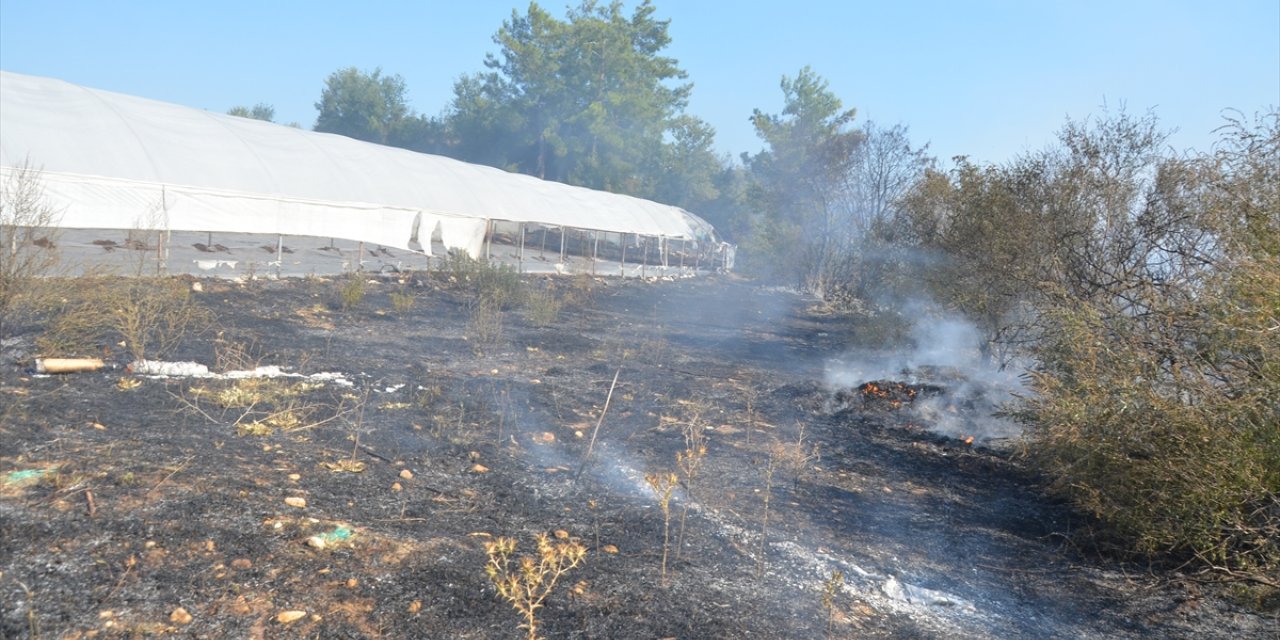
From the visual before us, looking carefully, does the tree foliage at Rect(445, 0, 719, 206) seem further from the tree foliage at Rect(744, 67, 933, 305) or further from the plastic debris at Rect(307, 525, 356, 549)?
the plastic debris at Rect(307, 525, 356, 549)

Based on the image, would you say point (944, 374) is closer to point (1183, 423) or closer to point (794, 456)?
point (794, 456)

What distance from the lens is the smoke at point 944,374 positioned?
942 cm

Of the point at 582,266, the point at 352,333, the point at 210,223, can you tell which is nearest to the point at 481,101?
the point at 582,266

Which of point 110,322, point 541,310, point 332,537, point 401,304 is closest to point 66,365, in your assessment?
point 110,322

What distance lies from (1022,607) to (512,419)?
14.3 ft

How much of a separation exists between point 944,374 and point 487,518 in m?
8.66

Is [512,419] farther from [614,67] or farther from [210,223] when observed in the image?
[614,67]

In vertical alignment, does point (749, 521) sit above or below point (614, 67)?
below

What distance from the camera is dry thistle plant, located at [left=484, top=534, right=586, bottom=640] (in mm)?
3596

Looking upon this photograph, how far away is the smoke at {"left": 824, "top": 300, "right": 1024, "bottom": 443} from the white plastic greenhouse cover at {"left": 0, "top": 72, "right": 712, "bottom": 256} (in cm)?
1068

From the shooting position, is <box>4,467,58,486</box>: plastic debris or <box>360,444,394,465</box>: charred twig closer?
<box>4,467,58,486</box>: plastic debris

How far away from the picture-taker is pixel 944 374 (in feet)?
39.8

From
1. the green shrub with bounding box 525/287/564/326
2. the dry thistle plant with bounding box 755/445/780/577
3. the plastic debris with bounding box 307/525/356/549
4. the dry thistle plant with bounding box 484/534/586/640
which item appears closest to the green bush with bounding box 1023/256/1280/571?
the dry thistle plant with bounding box 755/445/780/577

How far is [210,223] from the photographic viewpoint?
608 inches
